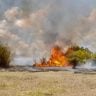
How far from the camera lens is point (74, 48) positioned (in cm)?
6244

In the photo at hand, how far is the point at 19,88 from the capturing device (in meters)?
24.8

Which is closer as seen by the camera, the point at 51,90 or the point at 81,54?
the point at 51,90

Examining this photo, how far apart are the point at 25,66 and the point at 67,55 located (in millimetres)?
9595

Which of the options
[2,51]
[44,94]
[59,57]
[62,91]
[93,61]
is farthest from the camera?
[93,61]

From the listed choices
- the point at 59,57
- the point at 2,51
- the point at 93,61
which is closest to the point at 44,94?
the point at 2,51

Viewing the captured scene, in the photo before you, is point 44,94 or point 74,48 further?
point 74,48

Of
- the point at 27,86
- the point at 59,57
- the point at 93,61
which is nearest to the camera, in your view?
the point at 27,86

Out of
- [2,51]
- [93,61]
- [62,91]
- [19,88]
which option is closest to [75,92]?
[62,91]

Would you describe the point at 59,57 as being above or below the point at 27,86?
above

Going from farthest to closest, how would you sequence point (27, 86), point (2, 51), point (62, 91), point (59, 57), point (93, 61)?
point (93, 61) → point (59, 57) → point (2, 51) → point (27, 86) → point (62, 91)

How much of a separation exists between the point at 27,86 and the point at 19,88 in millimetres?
1494

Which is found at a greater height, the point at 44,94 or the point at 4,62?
the point at 4,62

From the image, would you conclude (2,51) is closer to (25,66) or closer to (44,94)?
(25,66)

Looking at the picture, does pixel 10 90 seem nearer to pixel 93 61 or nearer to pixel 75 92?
pixel 75 92
